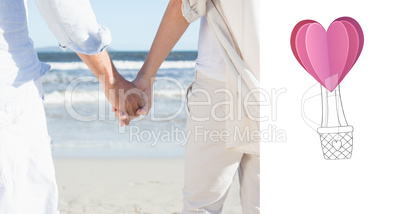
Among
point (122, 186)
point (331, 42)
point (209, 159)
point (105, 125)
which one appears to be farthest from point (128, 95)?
point (105, 125)

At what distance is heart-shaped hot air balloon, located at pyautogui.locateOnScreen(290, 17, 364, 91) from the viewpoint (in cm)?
104

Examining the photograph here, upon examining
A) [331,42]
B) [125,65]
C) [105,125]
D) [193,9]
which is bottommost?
[105,125]

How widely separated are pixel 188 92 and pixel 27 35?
1.73 ft

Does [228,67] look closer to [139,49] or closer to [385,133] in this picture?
[385,133]

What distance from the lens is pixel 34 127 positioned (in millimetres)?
1227

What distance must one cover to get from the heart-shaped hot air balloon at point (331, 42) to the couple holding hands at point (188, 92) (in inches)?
9.9

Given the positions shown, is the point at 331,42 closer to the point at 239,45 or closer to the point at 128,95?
the point at 239,45

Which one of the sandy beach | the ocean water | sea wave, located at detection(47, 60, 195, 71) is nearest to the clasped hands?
the sandy beach

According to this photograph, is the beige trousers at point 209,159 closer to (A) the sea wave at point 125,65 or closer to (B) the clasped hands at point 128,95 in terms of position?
(B) the clasped hands at point 128,95

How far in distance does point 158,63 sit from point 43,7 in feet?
1.78

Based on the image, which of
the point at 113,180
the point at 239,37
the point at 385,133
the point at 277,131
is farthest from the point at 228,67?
the point at 113,180

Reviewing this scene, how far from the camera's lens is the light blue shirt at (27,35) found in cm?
113

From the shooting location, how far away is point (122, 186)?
360 centimetres

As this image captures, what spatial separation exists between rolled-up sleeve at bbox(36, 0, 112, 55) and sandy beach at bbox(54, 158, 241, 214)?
1.95 m
